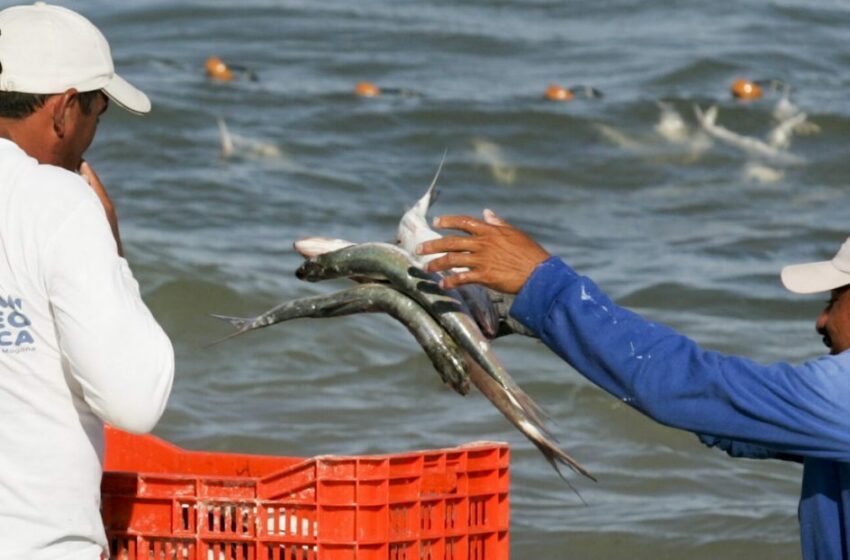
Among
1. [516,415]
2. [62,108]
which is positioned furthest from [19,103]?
[516,415]

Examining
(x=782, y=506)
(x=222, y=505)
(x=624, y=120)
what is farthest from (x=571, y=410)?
(x=624, y=120)

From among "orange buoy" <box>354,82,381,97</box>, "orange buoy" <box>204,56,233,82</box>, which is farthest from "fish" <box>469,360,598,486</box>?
"orange buoy" <box>204,56,233,82</box>

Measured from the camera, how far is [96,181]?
3770 millimetres

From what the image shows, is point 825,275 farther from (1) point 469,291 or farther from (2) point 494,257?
(1) point 469,291

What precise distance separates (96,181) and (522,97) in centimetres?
1370

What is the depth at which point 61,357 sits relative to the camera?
3.06 metres

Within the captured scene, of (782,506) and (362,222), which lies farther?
(362,222)

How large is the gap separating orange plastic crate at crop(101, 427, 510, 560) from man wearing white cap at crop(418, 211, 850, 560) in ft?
1.70

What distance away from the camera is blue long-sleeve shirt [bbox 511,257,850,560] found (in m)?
Result: 3.11

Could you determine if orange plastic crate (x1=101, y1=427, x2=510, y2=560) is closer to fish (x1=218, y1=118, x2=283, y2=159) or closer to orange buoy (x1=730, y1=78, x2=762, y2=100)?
fish (x1=218, y1=118, x2=283, y2=159)

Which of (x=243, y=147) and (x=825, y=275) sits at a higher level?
(x=243, y=147)

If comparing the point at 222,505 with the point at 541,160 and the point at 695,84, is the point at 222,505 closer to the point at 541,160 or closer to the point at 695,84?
the point at 541,160

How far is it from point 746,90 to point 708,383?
48.5ft

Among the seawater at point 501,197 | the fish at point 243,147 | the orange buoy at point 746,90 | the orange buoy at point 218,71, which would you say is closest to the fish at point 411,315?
the seawater at point 501,197
